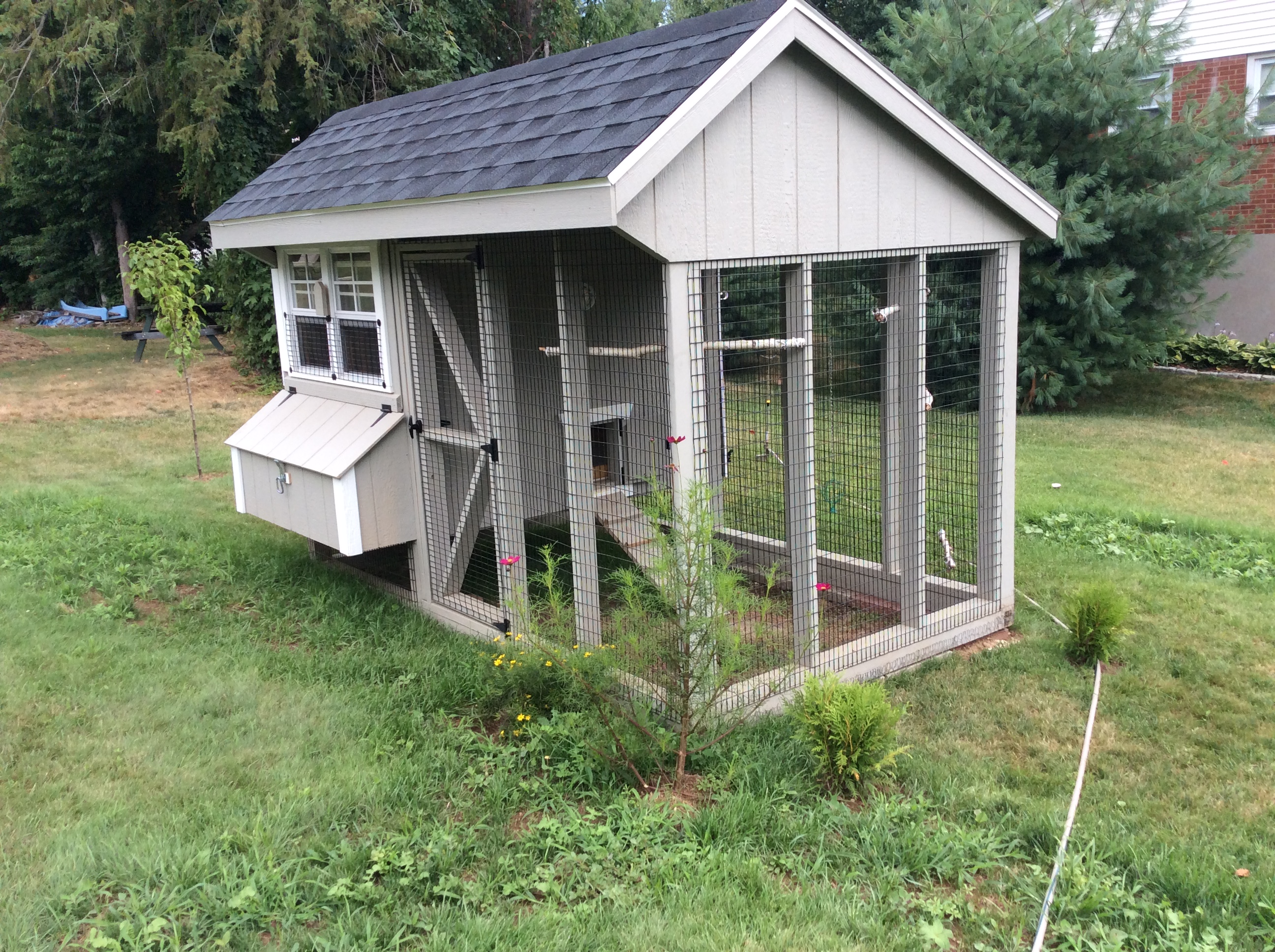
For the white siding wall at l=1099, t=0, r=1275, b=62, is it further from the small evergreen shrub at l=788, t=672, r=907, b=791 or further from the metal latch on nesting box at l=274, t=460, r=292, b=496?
the small evergreen shrub at l=788, t=672, r=907, b=791

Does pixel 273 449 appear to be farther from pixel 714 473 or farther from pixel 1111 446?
pixel 1111 446

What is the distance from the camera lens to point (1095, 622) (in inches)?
199

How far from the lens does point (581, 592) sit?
4.71m

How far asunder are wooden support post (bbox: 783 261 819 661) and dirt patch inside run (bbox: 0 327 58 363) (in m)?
16.2

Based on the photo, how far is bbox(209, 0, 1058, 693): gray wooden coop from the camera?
4125 millimetres

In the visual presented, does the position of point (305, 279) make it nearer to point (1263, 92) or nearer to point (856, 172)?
point (856, 172)

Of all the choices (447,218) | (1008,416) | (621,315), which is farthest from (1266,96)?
(447,218)

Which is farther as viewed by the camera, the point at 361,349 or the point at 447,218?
the point at 361,349

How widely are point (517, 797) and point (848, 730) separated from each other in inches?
48.6

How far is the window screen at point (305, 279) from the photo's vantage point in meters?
6.25

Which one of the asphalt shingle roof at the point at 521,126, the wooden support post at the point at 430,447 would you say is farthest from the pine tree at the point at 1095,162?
the wooden support post at the point at 430,447

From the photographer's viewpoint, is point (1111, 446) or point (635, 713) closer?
point (635, 713)

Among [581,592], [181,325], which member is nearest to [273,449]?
[581,592]

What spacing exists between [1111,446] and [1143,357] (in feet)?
7.70
